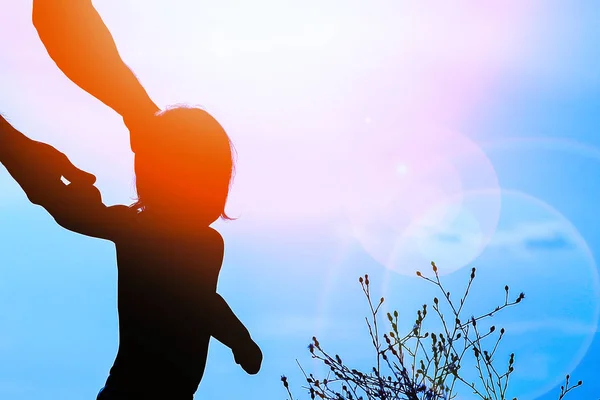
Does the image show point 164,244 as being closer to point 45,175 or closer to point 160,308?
point 160,308

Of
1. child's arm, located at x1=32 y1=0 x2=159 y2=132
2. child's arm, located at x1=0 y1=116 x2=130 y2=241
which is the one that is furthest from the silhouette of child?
child's arm, located at x1=32 y1=0 x2=159 y2=132

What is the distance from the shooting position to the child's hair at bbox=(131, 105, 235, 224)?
2.38 metres

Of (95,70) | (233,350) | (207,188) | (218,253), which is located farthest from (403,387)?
(95,70)

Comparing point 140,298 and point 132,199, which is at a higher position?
point 132,199

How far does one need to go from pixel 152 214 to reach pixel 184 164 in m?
0.23

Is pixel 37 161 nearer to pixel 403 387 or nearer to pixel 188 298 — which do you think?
pixel 188 298

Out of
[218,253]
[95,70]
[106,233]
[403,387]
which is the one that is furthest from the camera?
[403,387]

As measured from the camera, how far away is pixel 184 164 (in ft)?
7.86

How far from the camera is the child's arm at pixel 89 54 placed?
2268 mm

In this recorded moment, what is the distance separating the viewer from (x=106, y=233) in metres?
2.23

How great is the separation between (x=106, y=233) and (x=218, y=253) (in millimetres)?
509

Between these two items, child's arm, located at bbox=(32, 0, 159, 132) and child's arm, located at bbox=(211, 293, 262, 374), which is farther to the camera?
child's arm, located at bbox=(211, 293, 262, 374)

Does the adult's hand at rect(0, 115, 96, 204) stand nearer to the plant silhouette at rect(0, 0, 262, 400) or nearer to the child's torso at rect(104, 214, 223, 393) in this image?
the plant silhouette at rect(0, 0, 262, 400)

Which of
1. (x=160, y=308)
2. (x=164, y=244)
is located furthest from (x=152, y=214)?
(x=160, y=308)
